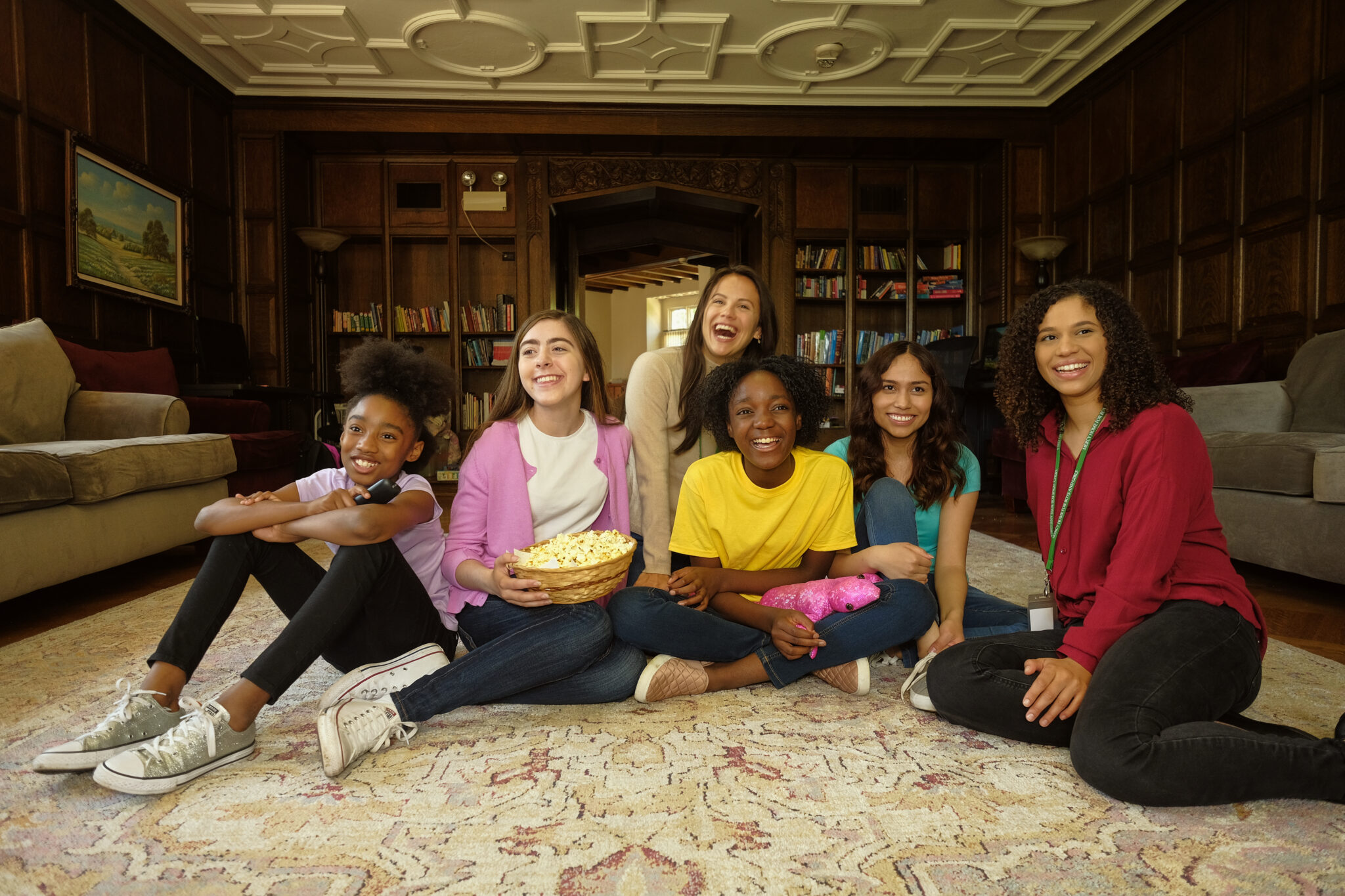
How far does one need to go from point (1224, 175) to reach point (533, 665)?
4.71 metres

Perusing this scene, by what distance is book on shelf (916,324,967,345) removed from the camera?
632 centimetres

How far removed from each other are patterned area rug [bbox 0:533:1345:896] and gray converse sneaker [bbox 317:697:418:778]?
Result: 28 mm

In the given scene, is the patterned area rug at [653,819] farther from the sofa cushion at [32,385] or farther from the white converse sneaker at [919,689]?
the sofa cushion at [32,385]

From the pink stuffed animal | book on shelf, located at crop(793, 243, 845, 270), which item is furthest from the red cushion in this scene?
book on shelf, located at crop(793, 243, 845, 270)

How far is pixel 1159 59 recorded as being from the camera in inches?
179

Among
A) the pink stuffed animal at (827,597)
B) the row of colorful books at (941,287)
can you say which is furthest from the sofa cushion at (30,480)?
the row of colorful books at (941,287)

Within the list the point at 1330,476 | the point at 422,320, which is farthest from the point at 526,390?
the point at 422,320

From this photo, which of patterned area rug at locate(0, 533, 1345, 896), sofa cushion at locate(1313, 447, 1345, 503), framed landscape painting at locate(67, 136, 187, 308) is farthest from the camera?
framed landscape painting at locate(67, 136, 187, 308)

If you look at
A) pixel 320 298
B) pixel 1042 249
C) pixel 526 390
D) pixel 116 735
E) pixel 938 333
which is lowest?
pixel 116 735

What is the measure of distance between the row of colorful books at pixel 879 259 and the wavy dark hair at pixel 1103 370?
512cm

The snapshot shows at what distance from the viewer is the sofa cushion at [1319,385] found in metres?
2.78

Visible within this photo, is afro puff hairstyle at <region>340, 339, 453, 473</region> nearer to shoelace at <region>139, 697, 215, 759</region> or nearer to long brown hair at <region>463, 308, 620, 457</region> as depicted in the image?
long brown hair at <region>463, 308, 620, 457</region>

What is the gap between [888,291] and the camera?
6.36 m

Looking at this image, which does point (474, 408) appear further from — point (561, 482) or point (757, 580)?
point (757, 580)
